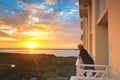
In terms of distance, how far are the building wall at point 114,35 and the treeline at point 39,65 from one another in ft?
40.3

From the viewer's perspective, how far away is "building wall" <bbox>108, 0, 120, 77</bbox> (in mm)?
6062

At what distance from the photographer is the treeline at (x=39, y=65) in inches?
786

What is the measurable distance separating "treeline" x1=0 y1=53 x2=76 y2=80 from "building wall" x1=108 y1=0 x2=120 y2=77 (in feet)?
40.3

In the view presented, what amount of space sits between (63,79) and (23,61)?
4.65m

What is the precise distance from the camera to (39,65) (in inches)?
931

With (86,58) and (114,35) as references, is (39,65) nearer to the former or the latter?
(86,58)

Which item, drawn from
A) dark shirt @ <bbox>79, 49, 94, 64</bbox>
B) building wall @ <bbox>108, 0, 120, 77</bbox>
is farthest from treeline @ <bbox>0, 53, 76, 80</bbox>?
building wall @ <bbox>108, 0, 120, 77</bbox>

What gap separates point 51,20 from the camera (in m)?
21.9

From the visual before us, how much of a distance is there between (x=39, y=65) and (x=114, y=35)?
17778 millimetres

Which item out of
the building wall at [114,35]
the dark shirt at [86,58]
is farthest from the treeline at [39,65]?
the building wall at [114,35]

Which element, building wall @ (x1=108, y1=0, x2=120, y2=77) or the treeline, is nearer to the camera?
building wall @ (x1=108, y1=0, x2=120, y2=77)

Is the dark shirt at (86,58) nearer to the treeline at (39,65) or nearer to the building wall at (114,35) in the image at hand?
the building wall at (114,35)

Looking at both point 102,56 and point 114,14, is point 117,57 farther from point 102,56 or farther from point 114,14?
point 102,56

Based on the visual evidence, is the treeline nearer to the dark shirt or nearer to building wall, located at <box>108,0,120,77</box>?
the dark shirt
